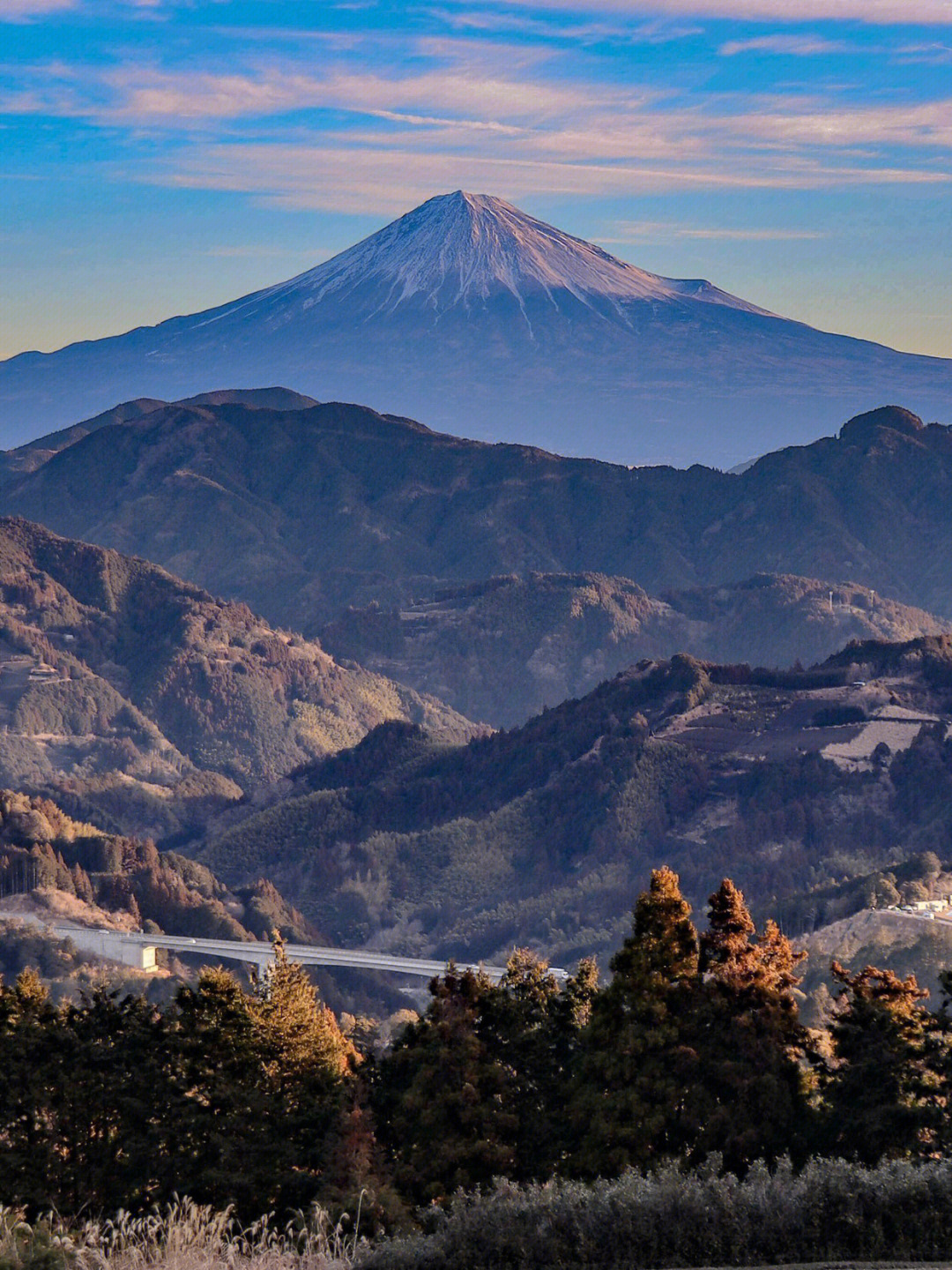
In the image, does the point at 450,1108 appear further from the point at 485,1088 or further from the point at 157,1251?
the point at 157,1251

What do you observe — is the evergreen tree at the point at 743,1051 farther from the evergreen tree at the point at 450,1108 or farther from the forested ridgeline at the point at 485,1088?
the evergreen tree at the point at 450,1108

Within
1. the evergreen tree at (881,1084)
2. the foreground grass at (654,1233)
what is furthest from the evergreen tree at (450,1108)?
the foreground grass at (654,1233)

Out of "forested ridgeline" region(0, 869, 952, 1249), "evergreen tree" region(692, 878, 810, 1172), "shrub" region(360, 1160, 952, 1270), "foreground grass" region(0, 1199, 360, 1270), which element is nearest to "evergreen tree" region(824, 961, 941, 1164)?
"forested ridgeline" region(0, 869, 952, 1249)

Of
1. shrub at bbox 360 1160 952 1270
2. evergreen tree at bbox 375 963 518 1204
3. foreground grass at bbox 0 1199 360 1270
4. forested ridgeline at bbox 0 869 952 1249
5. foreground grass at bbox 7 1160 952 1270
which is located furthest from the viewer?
evergreen tree at bbox 375 963 518 1204

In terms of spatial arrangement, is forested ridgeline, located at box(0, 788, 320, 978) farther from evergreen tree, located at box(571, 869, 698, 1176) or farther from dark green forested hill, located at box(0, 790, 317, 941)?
evergreen tree, located at box(571, 869, 698, 1176)

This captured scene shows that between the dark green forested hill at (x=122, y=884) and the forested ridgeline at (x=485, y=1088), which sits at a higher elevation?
the forested ridgeline at (x=485, y=1088)

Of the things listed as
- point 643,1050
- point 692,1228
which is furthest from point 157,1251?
point 643,1050
